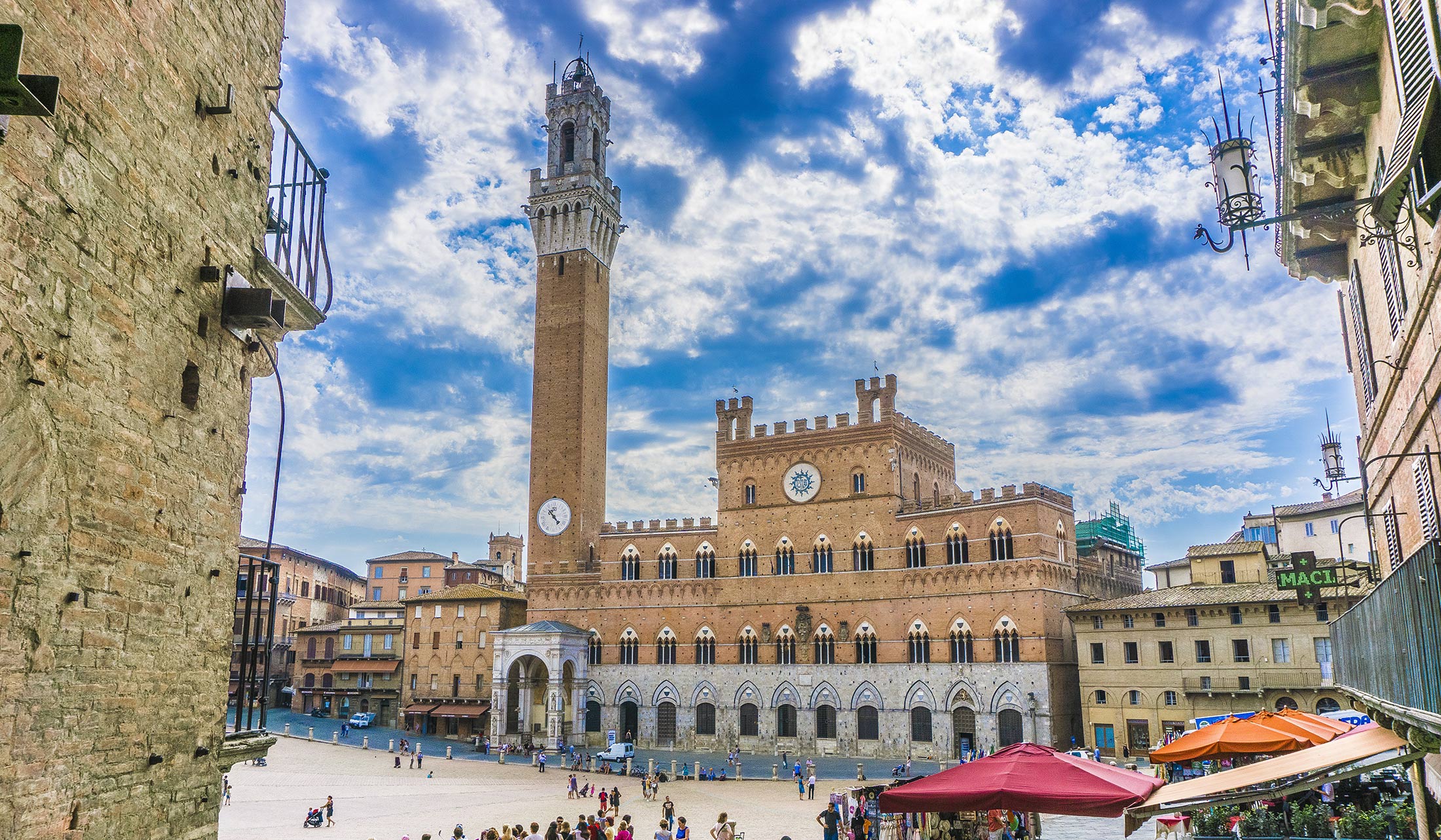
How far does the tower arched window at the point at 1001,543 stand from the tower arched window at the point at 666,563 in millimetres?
15784

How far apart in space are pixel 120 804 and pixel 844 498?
134ft

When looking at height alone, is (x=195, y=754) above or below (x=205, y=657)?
below

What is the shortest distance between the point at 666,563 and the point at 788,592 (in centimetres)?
669

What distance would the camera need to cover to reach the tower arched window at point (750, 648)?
4584 centimetres

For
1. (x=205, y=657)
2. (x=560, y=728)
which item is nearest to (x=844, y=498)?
(x=560, y=728)

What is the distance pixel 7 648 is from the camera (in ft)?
17.0

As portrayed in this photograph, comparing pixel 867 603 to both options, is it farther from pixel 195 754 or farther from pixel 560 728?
pixel 195 754

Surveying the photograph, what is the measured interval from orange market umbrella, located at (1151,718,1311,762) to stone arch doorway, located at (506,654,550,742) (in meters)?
36.1

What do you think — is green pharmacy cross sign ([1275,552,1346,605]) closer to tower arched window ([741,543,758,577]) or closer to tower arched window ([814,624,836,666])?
tower arched window ([814,624,836,666])

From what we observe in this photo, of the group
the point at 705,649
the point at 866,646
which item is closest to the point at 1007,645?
the point at 866,646

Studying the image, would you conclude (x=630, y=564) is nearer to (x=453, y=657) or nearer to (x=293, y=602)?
(x=453, y=657)

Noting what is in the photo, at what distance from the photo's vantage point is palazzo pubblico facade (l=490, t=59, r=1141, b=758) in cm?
4106

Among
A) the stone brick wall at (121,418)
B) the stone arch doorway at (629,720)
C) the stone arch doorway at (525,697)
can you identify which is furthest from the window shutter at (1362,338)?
the stone arch doorway at (525,697)

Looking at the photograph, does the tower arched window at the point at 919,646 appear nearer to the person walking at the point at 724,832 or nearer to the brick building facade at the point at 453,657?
the brick building facade at the point at 453,657
